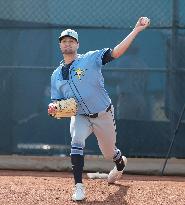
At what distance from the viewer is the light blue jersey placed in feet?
16.9

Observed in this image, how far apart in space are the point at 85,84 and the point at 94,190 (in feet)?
3.67

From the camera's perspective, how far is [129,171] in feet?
21.9

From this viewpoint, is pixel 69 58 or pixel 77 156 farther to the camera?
pixel 69 58

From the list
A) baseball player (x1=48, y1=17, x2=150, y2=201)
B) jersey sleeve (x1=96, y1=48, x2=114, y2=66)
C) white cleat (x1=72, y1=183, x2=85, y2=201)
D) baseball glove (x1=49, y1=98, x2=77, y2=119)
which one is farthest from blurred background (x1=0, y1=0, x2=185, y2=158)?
white cleat (x1=72, y1=183, x2=85, y2=201)

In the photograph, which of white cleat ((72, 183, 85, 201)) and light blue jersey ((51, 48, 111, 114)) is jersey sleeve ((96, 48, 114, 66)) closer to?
light blue jersey ((51, 48, 111, 114))

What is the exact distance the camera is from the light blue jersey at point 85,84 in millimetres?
5137

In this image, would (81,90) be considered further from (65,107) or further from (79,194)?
(79,194)

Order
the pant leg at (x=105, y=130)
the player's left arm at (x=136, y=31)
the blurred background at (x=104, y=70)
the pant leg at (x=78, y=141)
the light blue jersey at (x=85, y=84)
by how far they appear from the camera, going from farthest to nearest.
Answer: the blurred background at (x=104, y=70) < the pant leg at (x=105, y=130) < the light blue jersey at (x=85, y=84) < the pant leg at (x=78, y=141) < the player's left arm at (x=136, y=31)

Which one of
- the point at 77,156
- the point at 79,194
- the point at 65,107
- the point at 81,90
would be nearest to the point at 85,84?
the point at 81,90

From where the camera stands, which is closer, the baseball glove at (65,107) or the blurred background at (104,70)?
the baseball glove at (65,107)

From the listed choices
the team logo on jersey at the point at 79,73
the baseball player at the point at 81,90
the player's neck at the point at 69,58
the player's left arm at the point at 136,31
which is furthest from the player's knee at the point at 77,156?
the player's left arm at the point at 136,31

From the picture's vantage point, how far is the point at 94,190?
541cm

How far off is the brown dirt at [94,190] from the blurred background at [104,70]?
506 mm

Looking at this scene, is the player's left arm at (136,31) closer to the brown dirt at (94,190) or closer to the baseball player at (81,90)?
the baseball player at (81,90)
